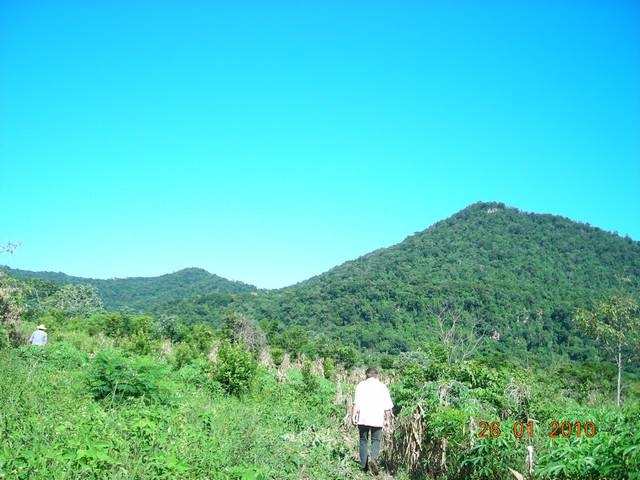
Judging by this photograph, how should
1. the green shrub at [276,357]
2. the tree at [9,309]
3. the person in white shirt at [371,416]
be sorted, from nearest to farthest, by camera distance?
the person in white shirt at [371,416], the tree at [9,309], the green shrub at [276,357]

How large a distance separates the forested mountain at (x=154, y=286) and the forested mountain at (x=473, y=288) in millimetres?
32308

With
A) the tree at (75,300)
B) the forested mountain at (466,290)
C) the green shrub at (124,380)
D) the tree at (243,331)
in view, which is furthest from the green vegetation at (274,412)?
the tree at (75,300)

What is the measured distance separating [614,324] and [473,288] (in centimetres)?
3708

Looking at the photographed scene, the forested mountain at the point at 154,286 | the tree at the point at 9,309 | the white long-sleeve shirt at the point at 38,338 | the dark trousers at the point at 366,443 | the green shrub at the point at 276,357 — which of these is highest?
the forested mountain at the point at 154,286

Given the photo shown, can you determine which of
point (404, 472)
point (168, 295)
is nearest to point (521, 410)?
point (404, 472)

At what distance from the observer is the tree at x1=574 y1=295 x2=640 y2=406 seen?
25028 millimetres

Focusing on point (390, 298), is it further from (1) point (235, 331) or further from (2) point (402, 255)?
(1) point (235, 331)

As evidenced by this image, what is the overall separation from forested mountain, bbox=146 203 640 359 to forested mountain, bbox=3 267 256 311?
32308 millimetres

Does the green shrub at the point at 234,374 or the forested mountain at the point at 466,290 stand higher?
the forested mountain at the point at 466,290

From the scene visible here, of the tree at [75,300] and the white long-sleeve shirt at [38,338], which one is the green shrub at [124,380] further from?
the tree at [75,300]

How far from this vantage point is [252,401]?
12172mm

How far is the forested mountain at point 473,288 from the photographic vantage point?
53312 mm

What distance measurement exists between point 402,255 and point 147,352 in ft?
223
